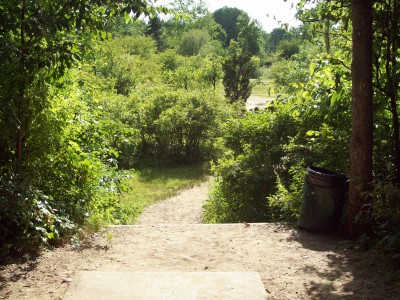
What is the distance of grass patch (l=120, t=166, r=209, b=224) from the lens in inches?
571

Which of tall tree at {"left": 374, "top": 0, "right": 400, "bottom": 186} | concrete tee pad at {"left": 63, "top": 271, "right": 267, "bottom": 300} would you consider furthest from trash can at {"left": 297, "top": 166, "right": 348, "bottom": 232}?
concrete tee pad at {"left": 63, "top": 271, "right": 267, "bottom": 300}

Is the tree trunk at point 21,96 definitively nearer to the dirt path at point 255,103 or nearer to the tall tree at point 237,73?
the tall tree at point 237,73

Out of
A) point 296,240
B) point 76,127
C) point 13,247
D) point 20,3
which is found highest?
Answer: point 20,3

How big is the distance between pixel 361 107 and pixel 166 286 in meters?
3.15

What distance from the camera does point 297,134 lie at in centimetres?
880

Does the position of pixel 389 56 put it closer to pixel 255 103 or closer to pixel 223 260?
pixel 223 260

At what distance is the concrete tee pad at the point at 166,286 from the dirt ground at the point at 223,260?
0.57 feet

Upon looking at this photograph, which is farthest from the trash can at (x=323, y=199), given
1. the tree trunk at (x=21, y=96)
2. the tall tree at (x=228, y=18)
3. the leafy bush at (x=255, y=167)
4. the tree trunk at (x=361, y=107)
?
the tall tree at (x=228, y=18)

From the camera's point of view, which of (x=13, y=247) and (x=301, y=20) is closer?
(x=13, y=247)

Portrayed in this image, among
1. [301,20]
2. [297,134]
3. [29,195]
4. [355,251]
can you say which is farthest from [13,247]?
[297,134]

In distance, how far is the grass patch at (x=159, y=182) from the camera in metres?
14.5

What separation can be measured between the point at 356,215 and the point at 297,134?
3.17m

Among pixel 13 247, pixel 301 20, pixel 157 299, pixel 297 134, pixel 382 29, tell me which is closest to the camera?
pixel 157 299

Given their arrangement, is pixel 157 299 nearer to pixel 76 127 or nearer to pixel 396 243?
pixel 396 243
